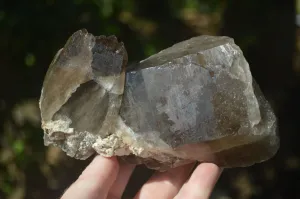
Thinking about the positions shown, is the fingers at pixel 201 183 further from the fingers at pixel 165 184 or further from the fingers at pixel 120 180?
the fingers at pixel 120 180

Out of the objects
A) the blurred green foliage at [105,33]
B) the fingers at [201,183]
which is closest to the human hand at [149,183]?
the fingers at [201,183]

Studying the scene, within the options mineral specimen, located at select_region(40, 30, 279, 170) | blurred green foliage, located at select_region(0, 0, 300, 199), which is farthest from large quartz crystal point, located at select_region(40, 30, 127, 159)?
blurred green foliage, located at select_region(0, 0, 300, 199)

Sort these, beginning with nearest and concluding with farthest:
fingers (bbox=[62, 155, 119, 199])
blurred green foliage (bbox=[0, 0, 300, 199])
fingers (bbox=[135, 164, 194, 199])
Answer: fingers (bbox=[62, 155, 119, 199]), fingers (bbox=[135, 164, 194, 199]), blurred green foliage (bbox=[0, 0, 300, 199])

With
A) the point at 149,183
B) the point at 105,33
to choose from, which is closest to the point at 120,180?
the point at 149,183

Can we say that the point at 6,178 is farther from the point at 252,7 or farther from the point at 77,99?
the point at 252,7

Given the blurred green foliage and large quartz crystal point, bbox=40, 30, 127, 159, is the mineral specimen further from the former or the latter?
the blurred green foliage
